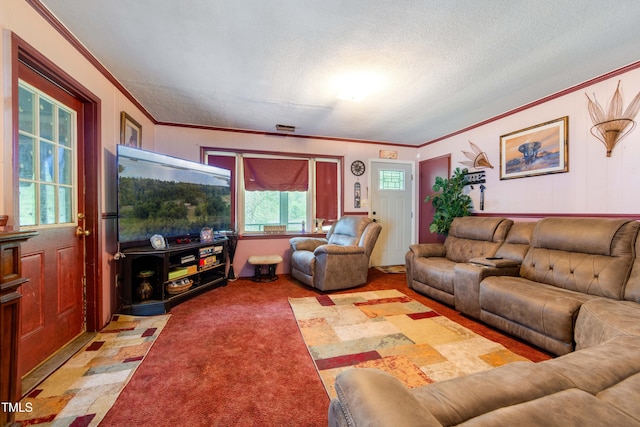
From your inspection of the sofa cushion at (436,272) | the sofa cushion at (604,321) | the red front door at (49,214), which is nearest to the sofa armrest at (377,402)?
the sofa cushion at (604,321)

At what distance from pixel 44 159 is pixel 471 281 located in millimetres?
3630

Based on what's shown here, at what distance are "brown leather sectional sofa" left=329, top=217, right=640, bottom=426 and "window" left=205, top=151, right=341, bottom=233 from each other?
1835 millimetres

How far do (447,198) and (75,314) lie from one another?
4.45 m

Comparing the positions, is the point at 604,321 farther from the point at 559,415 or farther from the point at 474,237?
the point at 474,237

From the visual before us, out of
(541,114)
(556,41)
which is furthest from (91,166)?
(541,114)

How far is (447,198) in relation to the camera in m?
3.90

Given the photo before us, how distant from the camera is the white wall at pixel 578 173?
2285mm

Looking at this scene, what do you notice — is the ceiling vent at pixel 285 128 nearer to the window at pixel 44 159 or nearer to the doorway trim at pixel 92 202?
the doorway trim at pixel 92 202

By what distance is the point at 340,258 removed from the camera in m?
3.34

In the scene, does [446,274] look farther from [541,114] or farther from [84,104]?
[84,104]

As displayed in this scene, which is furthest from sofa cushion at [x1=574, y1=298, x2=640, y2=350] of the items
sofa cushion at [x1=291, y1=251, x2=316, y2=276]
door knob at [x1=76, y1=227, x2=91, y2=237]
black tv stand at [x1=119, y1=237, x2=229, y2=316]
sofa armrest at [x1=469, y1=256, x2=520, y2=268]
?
door knob at [x1=76, y1=227, x2=91, y2=237]

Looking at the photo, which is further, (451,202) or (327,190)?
(327,190)

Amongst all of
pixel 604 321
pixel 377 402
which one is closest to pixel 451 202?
pixel 604 321

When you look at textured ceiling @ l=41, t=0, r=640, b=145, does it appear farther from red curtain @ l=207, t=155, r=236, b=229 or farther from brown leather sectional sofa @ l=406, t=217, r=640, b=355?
brown leather sectional sofa @ l=406, t=217, r=640, b=355
